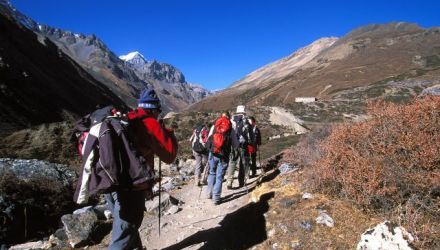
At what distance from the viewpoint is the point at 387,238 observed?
5020 millimetres

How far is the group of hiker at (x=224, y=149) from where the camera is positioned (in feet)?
30.1

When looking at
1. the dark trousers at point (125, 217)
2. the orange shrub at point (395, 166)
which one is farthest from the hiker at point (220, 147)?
the dark trousers at point (125, 217)

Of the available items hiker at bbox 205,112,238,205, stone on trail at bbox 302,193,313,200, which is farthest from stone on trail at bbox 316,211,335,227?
hiker at bbox 205,112,238,205

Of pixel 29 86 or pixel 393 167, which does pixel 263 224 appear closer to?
pixel 393 167

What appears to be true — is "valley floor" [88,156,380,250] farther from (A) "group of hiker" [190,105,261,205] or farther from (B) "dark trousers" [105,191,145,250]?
(B) "dark trousers" [105,191,145,250]

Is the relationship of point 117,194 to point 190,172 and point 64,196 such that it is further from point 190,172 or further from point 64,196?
point 190,172

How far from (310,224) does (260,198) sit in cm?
238

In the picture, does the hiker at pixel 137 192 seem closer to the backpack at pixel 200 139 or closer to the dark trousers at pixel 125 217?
the dark trousers at pixel 125 217

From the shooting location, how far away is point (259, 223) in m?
7.22

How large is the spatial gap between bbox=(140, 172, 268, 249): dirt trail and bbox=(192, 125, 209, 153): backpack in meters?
2.17

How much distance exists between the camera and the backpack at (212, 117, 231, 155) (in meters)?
9.04

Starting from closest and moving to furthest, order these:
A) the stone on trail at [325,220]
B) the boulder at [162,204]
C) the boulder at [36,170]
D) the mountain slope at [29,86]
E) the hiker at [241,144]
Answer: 1. the stone on trail at [325,220]
2. the boulder at [36,170]
3. the boulder at [162,204]
4. the hiker at [241,144]
5. the mountain slope at [29,86]

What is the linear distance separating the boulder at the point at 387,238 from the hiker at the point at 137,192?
9.24 ft

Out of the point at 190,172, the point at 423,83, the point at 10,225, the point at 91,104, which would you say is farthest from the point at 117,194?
the point at 91,104
